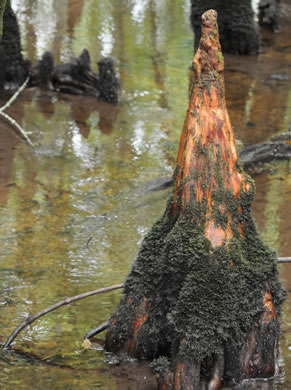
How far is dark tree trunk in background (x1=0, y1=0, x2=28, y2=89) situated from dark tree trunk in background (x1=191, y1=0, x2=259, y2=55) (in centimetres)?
392

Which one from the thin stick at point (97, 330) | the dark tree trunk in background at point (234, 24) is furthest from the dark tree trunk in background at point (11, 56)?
Result: the thin stick at point (97, 330)

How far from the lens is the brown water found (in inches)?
207

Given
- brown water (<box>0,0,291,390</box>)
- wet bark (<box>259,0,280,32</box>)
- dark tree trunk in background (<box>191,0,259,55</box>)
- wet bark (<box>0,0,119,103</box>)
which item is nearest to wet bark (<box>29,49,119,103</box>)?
wet bark (<box>0,0,119,103</box>)

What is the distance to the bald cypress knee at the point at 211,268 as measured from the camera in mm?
4301

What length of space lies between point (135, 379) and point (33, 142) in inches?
253

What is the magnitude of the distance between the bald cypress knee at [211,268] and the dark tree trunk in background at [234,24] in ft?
34.6

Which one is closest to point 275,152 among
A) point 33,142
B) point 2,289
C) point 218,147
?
point 33,142

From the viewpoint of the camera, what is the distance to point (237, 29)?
49.2 ft

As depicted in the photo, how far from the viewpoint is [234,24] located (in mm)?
14852

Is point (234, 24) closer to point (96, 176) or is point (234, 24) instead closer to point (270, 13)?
point (270, 13)

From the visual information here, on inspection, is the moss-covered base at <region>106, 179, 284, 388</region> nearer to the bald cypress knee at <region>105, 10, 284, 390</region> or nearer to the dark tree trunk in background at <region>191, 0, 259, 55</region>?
A: the bald cypress knee at <region>105, 10, 284, 390</region>

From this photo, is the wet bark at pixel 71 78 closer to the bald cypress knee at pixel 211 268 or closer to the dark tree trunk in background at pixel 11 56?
the dark tree trunk in background at pixel 11 56

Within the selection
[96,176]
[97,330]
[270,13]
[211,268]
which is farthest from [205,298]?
[270,13]

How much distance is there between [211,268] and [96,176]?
5.20 meters
